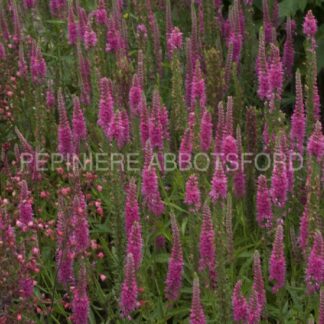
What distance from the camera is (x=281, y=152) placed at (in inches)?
149

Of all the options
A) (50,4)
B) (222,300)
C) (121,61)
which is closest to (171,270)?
A: (222,300)

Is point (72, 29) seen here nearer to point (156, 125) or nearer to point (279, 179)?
point (156, 125)

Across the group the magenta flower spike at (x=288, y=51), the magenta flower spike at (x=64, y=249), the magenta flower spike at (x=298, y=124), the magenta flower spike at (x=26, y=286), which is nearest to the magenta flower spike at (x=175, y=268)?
the magenta flower spike at (x=64, y=249)

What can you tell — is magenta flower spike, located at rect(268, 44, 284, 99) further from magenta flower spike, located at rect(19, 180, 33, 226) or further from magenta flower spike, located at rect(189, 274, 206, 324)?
magenta flower spike, located at rect(189, 274, 206, 324)

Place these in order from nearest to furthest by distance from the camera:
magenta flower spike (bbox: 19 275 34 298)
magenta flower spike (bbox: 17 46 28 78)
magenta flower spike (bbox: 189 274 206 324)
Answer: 1. magenta flower spike (bbox: 189 274 206 324)
2. magenta flower spike (bbox: 19 275 34 298)
3. magenta flower spike (bbox: 17 46 28 78)

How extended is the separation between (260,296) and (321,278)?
0.84 feet

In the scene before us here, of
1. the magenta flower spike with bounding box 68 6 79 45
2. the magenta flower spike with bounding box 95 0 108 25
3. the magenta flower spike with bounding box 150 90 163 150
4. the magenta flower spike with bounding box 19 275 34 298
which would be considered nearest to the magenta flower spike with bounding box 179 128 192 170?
the magenta flower spike with bounding box 150 90 163 150

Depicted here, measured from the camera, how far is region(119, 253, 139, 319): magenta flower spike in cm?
324

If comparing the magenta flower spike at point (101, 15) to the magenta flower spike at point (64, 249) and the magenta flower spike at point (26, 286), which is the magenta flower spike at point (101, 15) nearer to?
the magenta flower spike at point (64, 249)

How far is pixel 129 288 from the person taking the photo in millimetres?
3318

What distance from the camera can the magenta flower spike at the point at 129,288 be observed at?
3242 mm

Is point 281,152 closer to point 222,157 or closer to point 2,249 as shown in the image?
point 222,157

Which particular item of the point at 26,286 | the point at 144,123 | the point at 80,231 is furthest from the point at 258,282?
the point at 144,123

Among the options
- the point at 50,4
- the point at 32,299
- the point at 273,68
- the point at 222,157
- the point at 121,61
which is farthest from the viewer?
the point at 50,4
